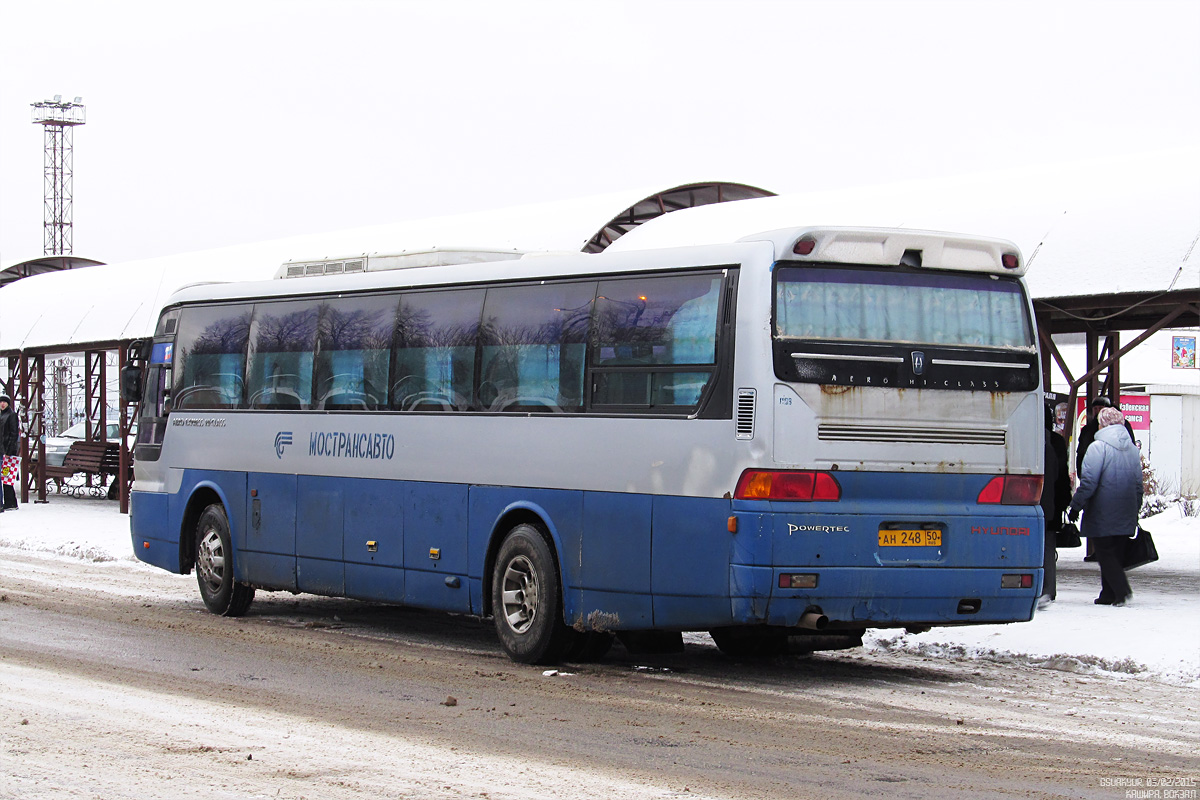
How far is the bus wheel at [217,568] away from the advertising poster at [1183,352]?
36.1m

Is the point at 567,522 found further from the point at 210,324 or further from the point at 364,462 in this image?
the point at 210,324

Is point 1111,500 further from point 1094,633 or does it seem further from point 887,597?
point 887,597

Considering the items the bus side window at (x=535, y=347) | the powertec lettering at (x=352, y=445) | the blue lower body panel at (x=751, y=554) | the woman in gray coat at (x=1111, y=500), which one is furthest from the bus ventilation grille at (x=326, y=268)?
the woman in gray coat at (x=1111, y=500)

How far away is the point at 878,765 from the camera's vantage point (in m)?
7.68

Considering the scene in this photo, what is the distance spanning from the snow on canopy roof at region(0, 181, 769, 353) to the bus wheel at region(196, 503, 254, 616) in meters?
14.8

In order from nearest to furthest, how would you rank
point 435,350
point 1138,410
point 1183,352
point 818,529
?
point 818,529, point 435,350, point 1138,410, point 1183,352

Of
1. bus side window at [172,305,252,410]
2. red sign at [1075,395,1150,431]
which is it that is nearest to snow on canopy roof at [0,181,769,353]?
red sign at [1075,395,1150,431]

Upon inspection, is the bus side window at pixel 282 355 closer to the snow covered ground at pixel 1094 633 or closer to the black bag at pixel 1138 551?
the snow covered ground at pixel 1094 633

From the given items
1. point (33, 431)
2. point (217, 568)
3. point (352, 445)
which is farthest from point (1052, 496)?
point (33, 431)

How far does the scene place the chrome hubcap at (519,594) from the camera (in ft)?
37.6

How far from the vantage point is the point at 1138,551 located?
49.1ft

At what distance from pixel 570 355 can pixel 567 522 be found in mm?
1155

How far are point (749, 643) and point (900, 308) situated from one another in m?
3.03

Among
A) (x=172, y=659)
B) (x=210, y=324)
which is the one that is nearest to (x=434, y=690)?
(x=172, y=659)
